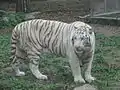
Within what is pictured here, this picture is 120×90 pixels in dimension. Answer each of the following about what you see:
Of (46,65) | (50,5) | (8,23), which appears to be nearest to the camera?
(46,65)

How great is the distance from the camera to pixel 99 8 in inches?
455

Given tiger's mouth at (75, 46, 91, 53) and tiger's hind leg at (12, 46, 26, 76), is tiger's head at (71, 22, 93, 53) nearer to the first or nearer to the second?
tiger's mouth at (75, 46, 91, 53)

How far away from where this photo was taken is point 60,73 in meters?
5.63

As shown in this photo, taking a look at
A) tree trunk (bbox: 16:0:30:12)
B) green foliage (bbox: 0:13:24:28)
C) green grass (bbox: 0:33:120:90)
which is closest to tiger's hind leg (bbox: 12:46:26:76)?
green grass (bbox: 0:33:120:90)

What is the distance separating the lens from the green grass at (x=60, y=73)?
Answer: 503 cm

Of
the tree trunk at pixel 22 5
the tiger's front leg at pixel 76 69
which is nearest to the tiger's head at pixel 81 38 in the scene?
the tiger's front leg at pixel 76 69

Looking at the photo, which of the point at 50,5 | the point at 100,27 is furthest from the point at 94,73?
the point at 50,5

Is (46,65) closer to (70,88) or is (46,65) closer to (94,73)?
(94,73)

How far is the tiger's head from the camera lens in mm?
4750

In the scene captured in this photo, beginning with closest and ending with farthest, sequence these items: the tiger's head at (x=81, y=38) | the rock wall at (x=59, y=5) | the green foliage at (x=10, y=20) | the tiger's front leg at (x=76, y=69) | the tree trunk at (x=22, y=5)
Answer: the tiger's head at (x=81, y=38) < the tiger's front leg at (x=76, y=69) < the green foliage at (x=10, y=20) < the tree trunk at (x=22, y=5) < the rock wall at (x=59, y=5)

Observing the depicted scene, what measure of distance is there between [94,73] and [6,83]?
140 centimetres

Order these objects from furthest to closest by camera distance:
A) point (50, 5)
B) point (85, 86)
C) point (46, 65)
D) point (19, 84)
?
point (50, 5)
point (46, 65)
point (19, 84)
point (85, 86)

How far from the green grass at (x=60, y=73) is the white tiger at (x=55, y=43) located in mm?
160

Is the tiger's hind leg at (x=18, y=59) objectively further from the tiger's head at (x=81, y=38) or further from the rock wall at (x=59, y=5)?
the rock wall at (x=59, y=5)
